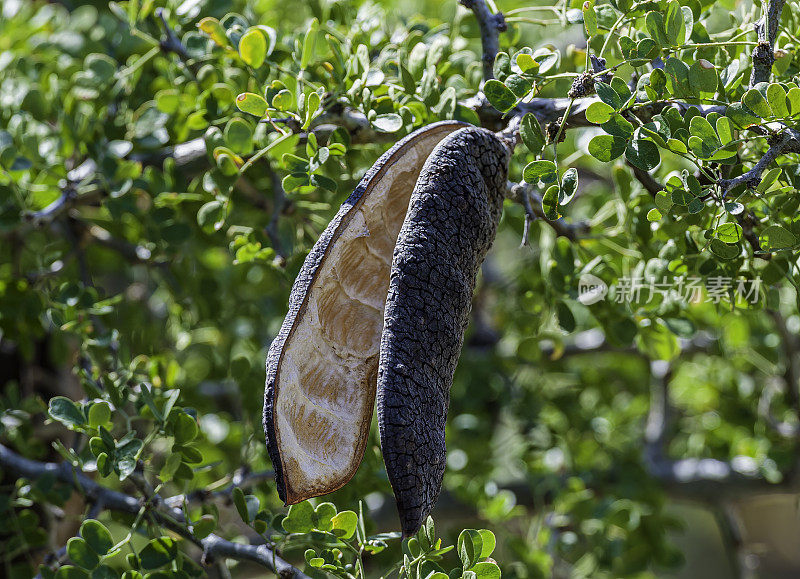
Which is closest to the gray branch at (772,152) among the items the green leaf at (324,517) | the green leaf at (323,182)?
the green leaf at (323,182)

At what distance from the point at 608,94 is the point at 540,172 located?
10 centimetres

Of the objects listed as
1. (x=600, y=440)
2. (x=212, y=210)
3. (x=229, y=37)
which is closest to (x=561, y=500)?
(x=600, y=440)

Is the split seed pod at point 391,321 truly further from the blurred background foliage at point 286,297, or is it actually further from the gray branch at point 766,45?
the gray branch at point 766,45

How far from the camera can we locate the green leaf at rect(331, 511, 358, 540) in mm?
796

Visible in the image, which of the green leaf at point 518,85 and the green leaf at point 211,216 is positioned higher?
the green leaf at point 518,85

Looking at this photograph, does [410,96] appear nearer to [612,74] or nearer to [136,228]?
[612,74]

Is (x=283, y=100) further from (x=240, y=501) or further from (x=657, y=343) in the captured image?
(x=657, y=343)

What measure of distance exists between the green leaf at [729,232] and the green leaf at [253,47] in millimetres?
562

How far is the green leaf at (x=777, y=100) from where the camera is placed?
697 millimetres

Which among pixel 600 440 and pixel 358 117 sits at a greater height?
pixel 358 117

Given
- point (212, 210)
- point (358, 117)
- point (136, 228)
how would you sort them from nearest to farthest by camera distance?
point (358, 117)
point (212, 210)
point (136, 228)

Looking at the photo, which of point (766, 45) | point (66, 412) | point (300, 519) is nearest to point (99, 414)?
point (66, 412)

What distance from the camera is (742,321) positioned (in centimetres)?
155

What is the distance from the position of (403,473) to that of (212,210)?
531 mm
